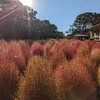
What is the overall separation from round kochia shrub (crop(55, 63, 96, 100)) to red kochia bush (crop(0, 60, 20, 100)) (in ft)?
4.44

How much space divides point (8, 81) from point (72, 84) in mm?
1999

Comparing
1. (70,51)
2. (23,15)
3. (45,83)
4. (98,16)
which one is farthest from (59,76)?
(98,16)

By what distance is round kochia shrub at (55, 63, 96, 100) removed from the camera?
813 centimetres

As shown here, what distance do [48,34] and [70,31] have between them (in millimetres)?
44369

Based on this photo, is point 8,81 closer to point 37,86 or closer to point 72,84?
point 72,84

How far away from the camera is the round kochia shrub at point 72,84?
8.13 metres

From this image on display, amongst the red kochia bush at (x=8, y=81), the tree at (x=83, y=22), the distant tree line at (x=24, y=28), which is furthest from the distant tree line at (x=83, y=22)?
the red kochia bush at (x=8, y=81)

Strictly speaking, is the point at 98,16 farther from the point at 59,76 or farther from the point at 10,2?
the point at 59,76

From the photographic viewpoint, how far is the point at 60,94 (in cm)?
805

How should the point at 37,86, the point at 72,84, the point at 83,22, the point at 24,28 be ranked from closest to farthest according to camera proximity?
the point at 37,86
the point at 72,84
the point at 24,28
the point at 83,22

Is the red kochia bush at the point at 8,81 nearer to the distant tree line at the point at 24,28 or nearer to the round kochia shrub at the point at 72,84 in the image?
the round kochia shrub at the point at 72,84

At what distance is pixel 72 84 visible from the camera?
842cm

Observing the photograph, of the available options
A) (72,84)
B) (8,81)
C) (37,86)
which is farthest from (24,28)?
(37,86)

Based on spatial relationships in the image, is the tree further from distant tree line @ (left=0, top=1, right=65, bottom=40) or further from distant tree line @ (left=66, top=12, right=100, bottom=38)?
distant tree line @ (left=0, top=1, right=65, bottom=40)
